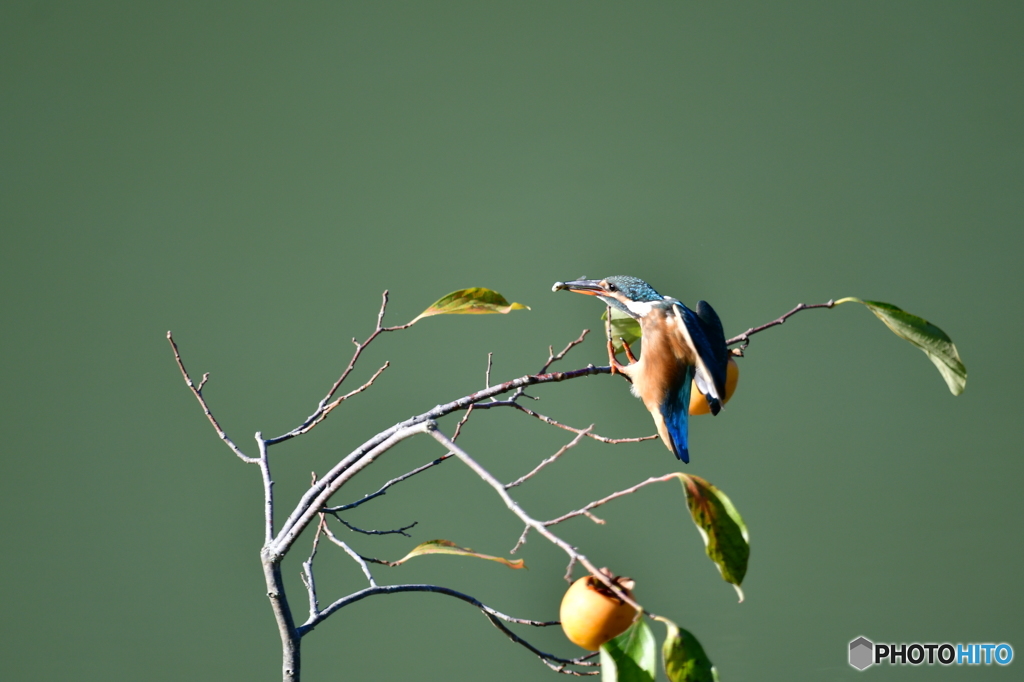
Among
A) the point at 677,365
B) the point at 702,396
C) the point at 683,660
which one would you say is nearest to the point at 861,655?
the point at 702,396

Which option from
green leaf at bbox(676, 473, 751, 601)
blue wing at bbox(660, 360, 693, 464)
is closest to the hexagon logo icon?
blue wing at bbox(660, 360, 693, 464)

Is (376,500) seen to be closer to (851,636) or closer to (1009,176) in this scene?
(851,636)

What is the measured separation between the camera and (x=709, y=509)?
2.17 feet

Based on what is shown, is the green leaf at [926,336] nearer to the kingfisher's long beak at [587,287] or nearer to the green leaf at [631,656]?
the kingfisher's long beak at [587,287]

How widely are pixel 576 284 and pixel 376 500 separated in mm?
943

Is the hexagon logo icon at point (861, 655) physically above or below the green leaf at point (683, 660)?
below

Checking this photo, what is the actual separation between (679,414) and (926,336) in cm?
28

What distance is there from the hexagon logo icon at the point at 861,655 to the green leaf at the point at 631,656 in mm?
1389

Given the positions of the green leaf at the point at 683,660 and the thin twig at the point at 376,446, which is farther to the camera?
the thin twig at the point at 376,446

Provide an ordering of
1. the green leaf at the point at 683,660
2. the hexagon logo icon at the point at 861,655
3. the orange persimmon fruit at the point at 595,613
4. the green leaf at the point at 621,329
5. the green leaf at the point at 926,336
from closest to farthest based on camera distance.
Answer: the green leaf at the point at 683,660 → the orange persimmon fruit at the point at 595,613 → the green leaf at the point at 926,336 → the green leaf at the point at 621,329 → the hexagon logo icon at the point at 861,655

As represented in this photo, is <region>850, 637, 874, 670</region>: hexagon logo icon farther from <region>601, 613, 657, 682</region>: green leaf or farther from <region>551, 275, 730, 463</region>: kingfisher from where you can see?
<region>601, 613, 657, 682</region>: green leaf

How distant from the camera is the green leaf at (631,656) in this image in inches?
24.7

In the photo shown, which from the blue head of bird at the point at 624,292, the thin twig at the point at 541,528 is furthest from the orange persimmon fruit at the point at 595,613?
the blue head of bird at the point at 624,292

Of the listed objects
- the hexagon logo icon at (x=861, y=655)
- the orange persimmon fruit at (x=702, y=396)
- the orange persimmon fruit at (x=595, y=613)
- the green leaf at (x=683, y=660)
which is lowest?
the hexagon logo icon at (x=861, y=655)
